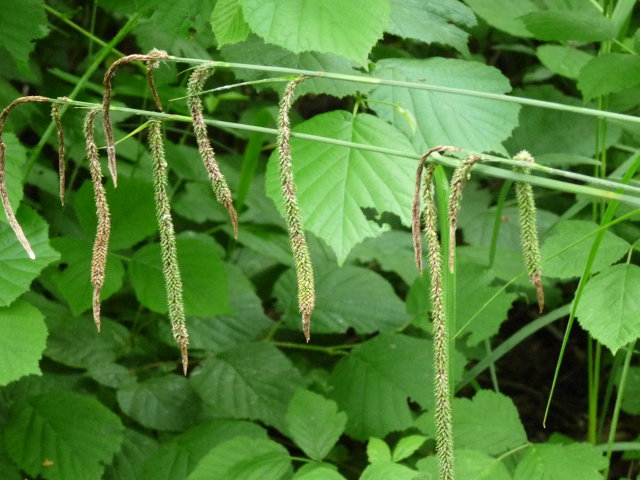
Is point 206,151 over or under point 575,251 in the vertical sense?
over

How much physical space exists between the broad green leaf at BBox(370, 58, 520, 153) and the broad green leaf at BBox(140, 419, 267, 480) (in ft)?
2.71

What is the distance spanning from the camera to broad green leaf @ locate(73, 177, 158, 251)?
84.4 inches

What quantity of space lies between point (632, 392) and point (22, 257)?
1.78m

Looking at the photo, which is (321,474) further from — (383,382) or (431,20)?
(431,20)

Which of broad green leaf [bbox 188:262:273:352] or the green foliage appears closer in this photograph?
the green foliage

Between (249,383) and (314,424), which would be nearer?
(314,424)

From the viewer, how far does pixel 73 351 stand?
2195 mm

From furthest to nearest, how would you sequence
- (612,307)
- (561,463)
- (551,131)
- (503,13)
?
(551,131), (503,13), (561,463), (612,307)

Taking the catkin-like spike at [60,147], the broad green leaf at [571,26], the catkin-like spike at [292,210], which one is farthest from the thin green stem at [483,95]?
the broad green leaf at [571,26]

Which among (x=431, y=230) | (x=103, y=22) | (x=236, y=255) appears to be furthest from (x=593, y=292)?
(x=103, y=22)

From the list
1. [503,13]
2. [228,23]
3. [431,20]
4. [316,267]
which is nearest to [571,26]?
[431,20]

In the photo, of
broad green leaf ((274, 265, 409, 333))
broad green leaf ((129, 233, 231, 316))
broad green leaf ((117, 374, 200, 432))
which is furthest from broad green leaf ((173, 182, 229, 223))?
broad green leaf ((117, 374, 200, 432))

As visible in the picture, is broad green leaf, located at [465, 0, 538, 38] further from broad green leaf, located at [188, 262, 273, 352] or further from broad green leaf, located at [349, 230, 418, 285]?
broad green leaf, located at [188, 262, 273, 352]

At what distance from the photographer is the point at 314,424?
5.99 ft
